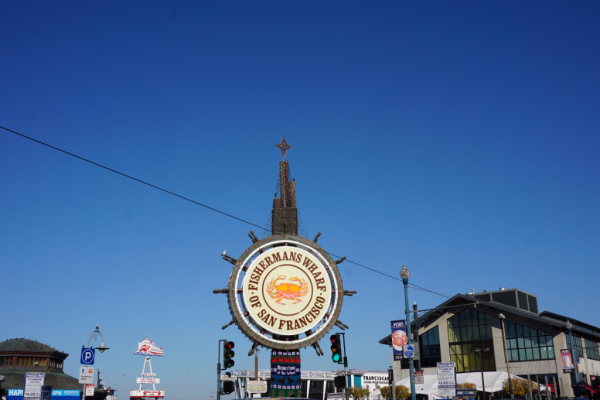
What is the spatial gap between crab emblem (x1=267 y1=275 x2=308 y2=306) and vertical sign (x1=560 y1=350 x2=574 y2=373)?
31.7 m

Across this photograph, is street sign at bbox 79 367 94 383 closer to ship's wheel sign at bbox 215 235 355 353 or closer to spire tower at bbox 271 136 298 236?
ship's wheel sign at bbox 215 235 355 353

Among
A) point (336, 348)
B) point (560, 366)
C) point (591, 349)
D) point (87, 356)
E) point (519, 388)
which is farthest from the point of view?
point (591, 349)

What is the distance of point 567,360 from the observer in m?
49.5

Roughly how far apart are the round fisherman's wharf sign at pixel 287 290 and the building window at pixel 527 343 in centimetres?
3451

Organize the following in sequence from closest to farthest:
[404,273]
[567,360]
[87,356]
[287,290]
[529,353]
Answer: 1. [87,356]
2. [404,273]
3. [287,290]
4. [567,360]
5. [529,353]

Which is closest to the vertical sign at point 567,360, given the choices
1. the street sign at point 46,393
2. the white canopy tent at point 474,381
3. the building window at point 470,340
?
the white canopy tent at point 474,381

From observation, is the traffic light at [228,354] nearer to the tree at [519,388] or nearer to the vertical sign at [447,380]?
the vertical sign at [447,380]

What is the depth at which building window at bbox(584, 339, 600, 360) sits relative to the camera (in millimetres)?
58794

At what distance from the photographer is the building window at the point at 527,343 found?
2165 inches

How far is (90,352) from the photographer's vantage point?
28.2m

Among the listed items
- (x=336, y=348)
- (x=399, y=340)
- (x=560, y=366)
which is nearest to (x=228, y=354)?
(x=336, y=348)

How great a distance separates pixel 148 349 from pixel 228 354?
117 ft

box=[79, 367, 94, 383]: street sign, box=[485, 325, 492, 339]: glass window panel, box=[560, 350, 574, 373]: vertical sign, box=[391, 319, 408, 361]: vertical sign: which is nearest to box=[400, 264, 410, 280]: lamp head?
box=[391, 319, 408, 361]: vertical sign

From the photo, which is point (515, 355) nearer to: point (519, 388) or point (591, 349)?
point (519, 388)
